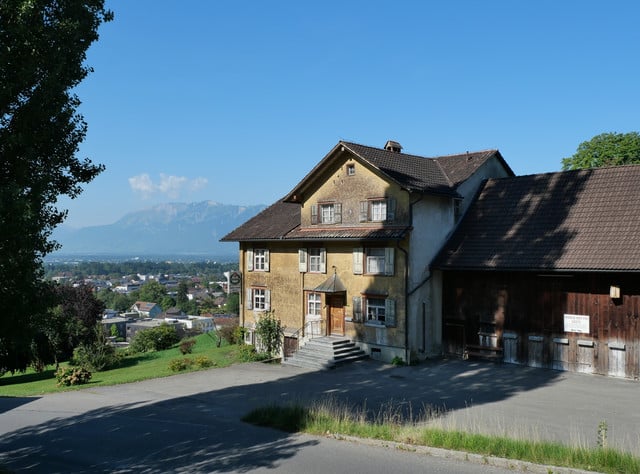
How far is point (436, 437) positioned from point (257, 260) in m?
19.9

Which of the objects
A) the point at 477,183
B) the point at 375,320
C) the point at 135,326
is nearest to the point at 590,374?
the point at 375,320

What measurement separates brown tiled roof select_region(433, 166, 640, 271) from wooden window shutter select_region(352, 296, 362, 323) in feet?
12.8

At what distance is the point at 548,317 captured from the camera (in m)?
21.4

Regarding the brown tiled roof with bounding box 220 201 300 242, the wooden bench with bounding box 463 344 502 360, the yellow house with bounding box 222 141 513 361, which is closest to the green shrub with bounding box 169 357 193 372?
the yellow house with bounding box 222 141 513 361

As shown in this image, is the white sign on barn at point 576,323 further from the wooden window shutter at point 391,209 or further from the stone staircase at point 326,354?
the stone staircase at point 326,354

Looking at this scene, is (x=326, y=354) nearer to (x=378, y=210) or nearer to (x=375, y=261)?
(x=375, y=261)

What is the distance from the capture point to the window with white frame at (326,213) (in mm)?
26062

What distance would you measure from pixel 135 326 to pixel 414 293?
91.0 meters

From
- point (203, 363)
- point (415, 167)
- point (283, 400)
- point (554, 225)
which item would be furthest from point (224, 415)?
point (415, 167)

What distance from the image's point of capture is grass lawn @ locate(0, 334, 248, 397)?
24548 millimetres

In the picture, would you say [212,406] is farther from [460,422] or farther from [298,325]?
[298,325]

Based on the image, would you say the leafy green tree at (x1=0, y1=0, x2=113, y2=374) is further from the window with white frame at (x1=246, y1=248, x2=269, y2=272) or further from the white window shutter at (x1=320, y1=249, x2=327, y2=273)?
the window with white frame at (x1=246, y1=248, x2=269, y2=272)

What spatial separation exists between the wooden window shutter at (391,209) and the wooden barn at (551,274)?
2.81 m

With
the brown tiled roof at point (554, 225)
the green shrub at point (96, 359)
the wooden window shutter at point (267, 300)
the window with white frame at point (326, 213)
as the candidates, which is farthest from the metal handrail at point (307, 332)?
the green shrub at point (96, 359)
